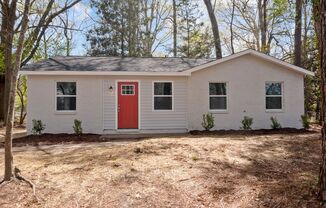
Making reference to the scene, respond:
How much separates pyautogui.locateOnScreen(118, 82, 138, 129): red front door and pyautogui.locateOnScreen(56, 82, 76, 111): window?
1.85 metres

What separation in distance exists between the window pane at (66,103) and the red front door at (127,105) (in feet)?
6.07

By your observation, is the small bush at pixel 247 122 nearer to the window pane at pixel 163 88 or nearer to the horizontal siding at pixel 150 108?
the horizontal siding at pixel 150 108

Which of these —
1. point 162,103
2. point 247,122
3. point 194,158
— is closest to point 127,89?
point 162,103

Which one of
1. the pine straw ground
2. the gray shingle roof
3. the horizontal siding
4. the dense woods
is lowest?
the pine straw ground

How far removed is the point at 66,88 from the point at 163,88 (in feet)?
13.0

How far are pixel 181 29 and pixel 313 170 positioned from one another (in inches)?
803

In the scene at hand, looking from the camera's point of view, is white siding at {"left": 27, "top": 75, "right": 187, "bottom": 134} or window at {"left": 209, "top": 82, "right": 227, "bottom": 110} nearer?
white siding at {"left": 27, "top": 75, "right": 187, "bottom": 134}

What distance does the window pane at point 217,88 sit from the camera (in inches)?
469

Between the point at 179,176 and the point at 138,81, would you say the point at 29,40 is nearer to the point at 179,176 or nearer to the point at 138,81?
the point at 138,81

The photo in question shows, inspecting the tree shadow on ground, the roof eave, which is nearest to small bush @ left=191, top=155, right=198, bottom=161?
the tree shadow on ground

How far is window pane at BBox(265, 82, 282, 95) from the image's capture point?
12.2 m

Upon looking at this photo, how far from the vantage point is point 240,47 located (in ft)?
85.9

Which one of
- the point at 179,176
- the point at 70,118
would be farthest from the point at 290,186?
the point at 70,118

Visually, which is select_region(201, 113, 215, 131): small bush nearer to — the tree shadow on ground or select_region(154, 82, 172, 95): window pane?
select_region(154, 82, 172, 95): window pane
